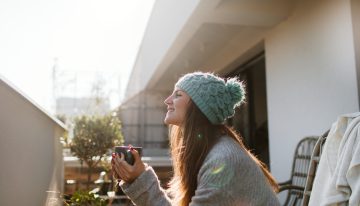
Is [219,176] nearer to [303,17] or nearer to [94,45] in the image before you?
[303,17]

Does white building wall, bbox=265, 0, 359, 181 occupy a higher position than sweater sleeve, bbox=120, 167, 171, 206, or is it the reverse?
white building wall, bbox=265, 0, 359, 181

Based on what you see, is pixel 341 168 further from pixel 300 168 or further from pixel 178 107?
pixel 300 168

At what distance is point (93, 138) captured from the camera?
176 inches

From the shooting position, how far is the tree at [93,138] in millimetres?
4344

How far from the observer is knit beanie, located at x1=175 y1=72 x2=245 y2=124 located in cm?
144

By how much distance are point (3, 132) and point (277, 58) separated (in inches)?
129

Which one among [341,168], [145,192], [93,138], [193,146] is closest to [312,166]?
[341,168]

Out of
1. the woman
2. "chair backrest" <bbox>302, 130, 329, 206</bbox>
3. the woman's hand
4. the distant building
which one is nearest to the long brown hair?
the woman

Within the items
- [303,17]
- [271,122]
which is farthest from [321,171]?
[271,122]

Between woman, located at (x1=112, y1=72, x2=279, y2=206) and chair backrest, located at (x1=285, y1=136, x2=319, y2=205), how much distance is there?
5.35ft

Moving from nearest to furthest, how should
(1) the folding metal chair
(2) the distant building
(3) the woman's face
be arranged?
1. (2) the distant building
2. (3) the woman's face
3. (1) the folding metal chair

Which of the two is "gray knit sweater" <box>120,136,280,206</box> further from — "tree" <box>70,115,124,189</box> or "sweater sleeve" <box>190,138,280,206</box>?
"tree" <box>70,115,124,189</box>

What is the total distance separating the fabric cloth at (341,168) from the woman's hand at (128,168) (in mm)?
842

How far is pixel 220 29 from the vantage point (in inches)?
187
